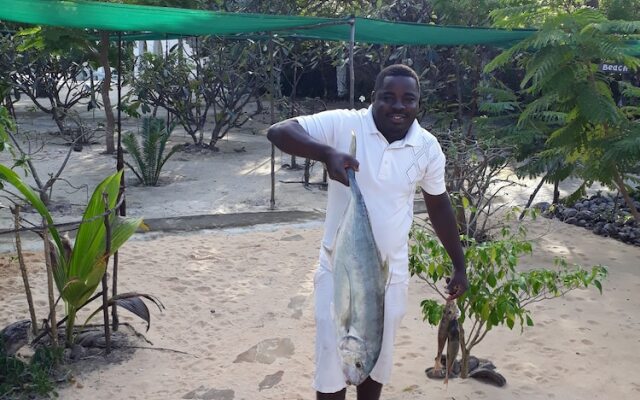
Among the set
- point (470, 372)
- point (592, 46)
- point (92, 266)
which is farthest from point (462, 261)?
point (592, 46)

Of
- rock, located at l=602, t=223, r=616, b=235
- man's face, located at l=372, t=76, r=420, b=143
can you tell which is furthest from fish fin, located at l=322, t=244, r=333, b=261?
rock, located at l=602, t=223, r=616, b=235

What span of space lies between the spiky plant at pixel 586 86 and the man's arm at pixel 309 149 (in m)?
3.62

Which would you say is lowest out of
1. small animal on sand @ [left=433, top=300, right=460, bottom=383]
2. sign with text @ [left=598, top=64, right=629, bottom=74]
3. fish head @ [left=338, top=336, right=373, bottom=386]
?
small animal on sand @ [left=433, top=300, right=460, bottom=383]

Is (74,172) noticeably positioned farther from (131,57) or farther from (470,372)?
(470,372)

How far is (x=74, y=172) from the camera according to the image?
31.8ft

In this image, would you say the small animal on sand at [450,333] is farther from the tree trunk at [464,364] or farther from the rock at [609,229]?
the rock at [609,229]

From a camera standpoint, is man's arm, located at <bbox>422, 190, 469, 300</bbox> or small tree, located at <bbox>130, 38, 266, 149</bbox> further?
small tree, located at <bbox>130, 38, 266, 149</bbox>

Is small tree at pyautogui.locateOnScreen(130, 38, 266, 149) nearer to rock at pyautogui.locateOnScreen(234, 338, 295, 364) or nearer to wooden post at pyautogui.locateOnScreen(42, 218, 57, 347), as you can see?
rock at pyautogui.locateOnScreen(234, 338, 295, 364)

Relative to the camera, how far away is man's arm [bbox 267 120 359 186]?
203 centimetres

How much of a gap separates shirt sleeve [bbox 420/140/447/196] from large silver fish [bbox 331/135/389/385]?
0.47 m

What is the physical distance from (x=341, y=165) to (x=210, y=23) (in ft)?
13.7

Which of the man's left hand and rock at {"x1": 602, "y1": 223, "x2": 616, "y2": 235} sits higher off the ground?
the man's left hand

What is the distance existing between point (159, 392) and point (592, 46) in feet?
13.2

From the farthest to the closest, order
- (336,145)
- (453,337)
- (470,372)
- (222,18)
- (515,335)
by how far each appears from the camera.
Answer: (222,18) < (515,335) < (470,372) < (453,337) < (336,145)
